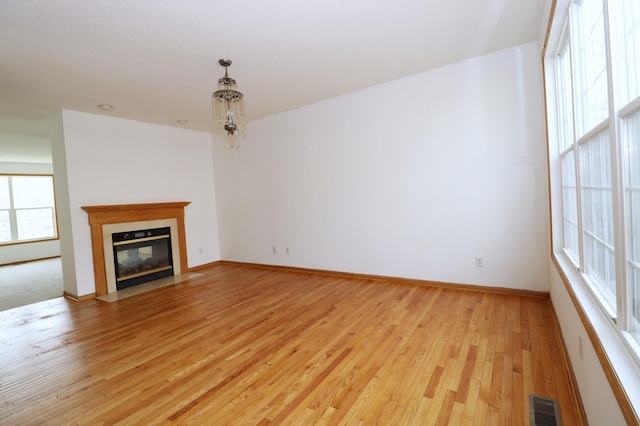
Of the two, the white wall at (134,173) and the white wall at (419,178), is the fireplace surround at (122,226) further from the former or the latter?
the white wall at (419,178)

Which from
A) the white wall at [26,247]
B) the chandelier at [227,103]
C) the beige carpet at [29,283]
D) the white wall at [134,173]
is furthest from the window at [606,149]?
the white wall at [26,247]

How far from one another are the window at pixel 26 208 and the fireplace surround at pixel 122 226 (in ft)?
19.5

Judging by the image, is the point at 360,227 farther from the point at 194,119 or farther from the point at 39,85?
the point at 39,85

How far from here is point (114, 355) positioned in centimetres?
259

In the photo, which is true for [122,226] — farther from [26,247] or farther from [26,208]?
[26,208]

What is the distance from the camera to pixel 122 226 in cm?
486

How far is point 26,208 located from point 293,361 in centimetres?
1018

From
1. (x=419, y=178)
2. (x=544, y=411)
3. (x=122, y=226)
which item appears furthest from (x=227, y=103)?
(x=544, y=411)

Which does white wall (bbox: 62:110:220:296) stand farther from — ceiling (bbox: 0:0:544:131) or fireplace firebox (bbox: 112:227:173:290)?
ceiling (bbox: 0:0:544:131)

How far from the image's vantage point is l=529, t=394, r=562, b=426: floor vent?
61.2 inches

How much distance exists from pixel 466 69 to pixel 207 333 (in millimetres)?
4145

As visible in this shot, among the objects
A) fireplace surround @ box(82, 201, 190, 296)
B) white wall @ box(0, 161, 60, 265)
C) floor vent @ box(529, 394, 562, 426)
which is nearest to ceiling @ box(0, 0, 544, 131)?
fireplace surround @ box(82, 201, 190, 296)

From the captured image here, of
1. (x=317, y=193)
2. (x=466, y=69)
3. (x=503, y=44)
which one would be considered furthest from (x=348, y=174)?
(x=503, y=44)

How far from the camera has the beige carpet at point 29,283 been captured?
4582 mm
